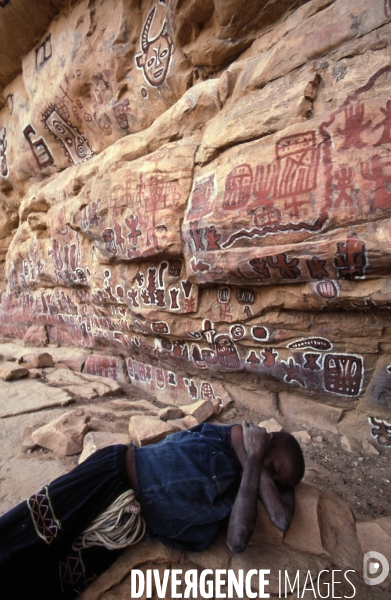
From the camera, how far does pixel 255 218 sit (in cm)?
295

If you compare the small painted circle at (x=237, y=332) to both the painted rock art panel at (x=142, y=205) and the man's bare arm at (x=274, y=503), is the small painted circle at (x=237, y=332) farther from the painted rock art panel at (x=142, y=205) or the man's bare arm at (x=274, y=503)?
the man's bare arm at (x=274, y=503)

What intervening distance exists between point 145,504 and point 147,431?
782 mm

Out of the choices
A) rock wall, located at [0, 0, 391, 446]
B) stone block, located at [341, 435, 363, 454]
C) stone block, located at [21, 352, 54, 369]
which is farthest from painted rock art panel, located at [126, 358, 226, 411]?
stone block, located at [21, 352, 54, 369]

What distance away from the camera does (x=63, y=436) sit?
8.86 feet

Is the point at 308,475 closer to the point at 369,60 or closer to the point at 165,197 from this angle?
the point at 165,197

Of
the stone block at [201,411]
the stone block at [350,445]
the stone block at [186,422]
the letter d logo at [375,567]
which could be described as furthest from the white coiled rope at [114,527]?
the stone block at [350,445]

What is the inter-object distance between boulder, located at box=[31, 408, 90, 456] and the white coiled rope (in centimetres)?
119

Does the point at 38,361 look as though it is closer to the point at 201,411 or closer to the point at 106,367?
the point at 106,367

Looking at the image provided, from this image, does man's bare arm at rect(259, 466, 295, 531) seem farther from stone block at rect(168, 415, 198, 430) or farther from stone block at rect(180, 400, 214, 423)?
stone block at rect(180, 400, 214, 423)

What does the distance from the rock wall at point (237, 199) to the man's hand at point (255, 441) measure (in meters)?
1.51

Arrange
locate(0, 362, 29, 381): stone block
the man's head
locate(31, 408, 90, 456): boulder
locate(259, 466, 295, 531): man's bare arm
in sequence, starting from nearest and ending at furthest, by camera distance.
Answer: locate(259, 466, 295, 531): man's bare arm, the man's head, locate(31, 408, 90, 456): boulder, locate(0, 362, 29, 381): stone block

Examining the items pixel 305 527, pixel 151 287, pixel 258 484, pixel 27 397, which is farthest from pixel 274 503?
pixel 27 397

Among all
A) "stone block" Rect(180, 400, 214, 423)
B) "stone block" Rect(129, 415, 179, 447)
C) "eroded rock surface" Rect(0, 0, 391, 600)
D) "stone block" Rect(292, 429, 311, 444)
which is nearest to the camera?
"stone block" Rect(129, 415, 179, 447)

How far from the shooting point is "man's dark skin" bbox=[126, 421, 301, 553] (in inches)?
60.9
